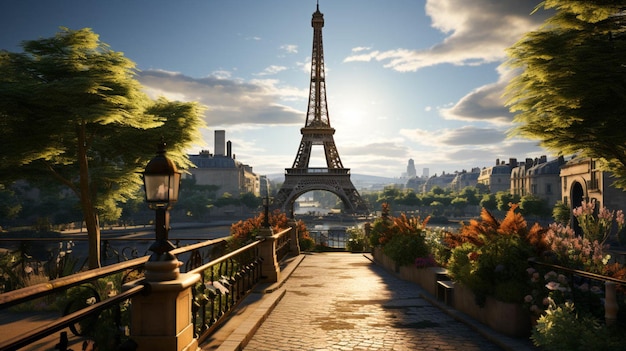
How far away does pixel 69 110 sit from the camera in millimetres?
14672

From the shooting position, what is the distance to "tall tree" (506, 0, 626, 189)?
1030cm

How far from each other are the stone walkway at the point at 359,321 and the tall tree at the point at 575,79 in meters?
6.06

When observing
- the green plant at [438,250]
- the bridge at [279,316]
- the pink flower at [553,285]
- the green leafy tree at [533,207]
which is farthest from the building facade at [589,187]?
the pink flower at [553,285]

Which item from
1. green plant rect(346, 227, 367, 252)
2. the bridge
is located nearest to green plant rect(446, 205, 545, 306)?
the bridge

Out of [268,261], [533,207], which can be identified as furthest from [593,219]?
[533,207]

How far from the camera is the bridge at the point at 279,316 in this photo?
16.5ft

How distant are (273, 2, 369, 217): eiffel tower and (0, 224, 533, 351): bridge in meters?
53.7

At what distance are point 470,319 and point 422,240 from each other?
5386mm

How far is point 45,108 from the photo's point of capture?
1520cm

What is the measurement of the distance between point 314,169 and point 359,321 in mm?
60414

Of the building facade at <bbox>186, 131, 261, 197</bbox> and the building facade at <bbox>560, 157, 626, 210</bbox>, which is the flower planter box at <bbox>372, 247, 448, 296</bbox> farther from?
the building facade at <bbox>186, 131, 261, 197</bbox>

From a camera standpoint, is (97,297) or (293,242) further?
(293,242)

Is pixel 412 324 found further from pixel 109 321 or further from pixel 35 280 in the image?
pixel 35 280

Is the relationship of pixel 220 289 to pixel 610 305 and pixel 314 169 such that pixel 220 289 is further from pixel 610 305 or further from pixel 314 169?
pixel 314 169
